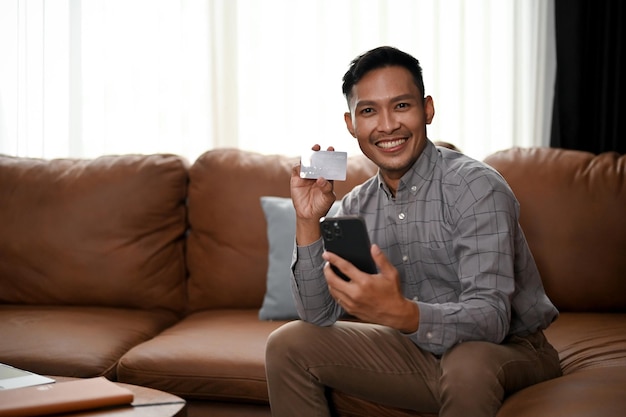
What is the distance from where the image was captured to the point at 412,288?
73.4 inches

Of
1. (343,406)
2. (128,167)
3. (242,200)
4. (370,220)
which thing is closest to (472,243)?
(370,220)

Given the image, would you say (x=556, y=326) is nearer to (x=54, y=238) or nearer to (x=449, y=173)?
(x=449, y=173)

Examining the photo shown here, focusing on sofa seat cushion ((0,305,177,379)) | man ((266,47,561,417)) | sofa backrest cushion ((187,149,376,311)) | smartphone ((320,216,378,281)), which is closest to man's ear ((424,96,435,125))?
man ((266,47,561,417))

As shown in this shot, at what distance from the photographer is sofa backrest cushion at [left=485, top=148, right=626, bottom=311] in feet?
7.88

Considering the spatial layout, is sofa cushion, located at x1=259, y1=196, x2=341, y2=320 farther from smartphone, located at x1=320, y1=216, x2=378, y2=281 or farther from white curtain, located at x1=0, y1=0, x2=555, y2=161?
smartphone, located at x1=320, y1=216, x2=378, y2=281

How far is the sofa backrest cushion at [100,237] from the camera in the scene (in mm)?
2703

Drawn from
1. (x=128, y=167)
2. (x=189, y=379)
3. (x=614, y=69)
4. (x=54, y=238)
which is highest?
(x=614, y=69)

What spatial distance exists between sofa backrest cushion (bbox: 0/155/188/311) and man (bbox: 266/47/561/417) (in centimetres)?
98

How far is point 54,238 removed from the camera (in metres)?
2.74

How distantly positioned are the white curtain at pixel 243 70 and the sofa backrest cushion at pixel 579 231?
0.60m

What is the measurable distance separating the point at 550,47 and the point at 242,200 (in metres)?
1.37

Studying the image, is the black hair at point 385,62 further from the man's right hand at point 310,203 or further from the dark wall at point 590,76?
the dark wall at point 590,76

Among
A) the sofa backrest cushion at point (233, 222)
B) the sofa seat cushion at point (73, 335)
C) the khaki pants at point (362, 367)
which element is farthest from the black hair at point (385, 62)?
the sofa seat cushion at point (73, 335)

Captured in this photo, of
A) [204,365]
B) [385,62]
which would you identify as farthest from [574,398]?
[204,365]
